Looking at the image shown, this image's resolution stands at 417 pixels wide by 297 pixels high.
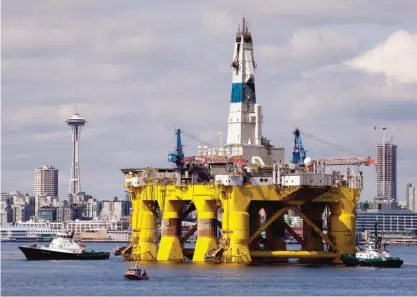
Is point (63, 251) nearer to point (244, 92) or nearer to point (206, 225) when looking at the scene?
point (206, 225)

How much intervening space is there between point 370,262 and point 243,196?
10843mm

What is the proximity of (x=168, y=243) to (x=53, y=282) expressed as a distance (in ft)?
59.2

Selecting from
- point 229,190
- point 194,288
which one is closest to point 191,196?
point 229,190

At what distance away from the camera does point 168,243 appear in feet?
356

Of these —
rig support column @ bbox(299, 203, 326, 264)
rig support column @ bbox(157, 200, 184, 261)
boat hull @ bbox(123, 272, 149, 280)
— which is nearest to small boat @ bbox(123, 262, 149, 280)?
boat hull @ bbox(123, 272, 149, 280)

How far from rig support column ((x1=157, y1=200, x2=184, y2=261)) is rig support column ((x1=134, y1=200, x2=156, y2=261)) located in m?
2.97

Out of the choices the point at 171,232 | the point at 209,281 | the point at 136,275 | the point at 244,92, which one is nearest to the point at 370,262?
the point at 171,232

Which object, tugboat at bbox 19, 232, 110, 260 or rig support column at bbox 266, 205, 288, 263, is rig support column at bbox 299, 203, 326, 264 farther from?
tugboat at bbox 19, 232, 110, 260

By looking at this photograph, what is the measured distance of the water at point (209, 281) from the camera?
277ft

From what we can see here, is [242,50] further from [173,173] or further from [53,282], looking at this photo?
[53,282]

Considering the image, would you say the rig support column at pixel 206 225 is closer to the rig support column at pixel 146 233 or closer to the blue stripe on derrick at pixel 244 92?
the rig support column at pixel 146 233

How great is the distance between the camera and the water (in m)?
84.3

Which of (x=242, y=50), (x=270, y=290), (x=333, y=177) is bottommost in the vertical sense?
(x=270, y=290)

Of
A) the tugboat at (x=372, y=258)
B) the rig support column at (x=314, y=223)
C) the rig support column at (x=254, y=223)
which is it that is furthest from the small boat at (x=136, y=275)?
the rig support column at (x=314, y=223)
